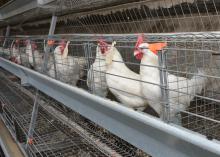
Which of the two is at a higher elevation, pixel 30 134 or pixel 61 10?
pixel 61 10

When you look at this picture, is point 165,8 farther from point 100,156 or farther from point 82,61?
point 100,156

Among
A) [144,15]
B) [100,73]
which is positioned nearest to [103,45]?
[100,73]

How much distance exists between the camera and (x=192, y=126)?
4.24 ft

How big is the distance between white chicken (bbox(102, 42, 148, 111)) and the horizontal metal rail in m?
0.15

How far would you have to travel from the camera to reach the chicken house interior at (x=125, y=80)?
2.84 feet

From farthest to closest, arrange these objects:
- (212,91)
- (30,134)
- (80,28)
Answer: (80,28) < (30,134) < (212,91)

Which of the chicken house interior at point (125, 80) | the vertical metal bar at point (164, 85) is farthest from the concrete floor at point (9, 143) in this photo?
the vertical metal bar at point (164, 85)

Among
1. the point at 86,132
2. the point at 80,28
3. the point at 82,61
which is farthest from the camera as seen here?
the point at 80,28

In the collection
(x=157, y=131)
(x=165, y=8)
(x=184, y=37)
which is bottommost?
(x=157, y=131)

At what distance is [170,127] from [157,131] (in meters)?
0.06

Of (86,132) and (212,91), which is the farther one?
(86,132)

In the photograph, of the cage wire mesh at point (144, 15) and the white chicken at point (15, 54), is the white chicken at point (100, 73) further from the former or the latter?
the white chicken at point (15, 54)

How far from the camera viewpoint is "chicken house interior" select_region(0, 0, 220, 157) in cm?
87

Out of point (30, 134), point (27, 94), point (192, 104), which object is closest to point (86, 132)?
point (30, 134)
